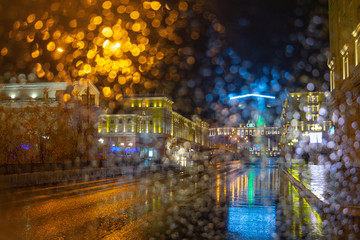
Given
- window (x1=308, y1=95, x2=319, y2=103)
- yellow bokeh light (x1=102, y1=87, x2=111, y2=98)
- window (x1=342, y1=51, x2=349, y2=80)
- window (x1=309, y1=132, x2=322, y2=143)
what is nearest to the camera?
window (x1=342, y1=51, x2=349, y2=80)

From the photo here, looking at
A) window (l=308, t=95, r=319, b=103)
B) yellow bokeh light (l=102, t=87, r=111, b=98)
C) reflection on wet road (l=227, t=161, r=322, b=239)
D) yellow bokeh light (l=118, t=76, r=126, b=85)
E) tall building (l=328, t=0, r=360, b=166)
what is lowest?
reflection on wet road (l=227, t=161, r=322, b=239)

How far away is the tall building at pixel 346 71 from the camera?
3278cm

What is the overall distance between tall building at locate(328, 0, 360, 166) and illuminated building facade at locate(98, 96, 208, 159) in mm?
49982

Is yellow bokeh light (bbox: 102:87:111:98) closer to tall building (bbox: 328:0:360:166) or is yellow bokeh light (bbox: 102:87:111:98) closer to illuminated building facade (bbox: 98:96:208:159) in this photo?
illuminated building facade (bbox: 98:96:208:159)

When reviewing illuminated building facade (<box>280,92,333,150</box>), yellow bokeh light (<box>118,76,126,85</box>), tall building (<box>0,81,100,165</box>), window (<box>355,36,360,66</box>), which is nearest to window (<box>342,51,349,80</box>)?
window (<box>355,36,360,66</box>)

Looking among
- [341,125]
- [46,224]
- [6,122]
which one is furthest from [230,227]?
[341,125]

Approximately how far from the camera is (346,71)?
125 feet

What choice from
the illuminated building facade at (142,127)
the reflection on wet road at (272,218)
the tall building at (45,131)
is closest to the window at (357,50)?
the reflection on wet road at (272,218)

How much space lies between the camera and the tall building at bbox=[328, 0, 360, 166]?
32775mm

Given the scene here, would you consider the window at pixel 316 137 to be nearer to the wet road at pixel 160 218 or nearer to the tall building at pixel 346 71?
the tall building at pixel 346 71

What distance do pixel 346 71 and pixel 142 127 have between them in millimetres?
68643

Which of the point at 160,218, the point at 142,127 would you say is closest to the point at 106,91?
the point at 142,127

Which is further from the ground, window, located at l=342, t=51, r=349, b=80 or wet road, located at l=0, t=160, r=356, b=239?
window, located at l=342, t=51, r=349, b=80

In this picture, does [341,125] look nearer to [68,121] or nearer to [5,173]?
[68,121]
